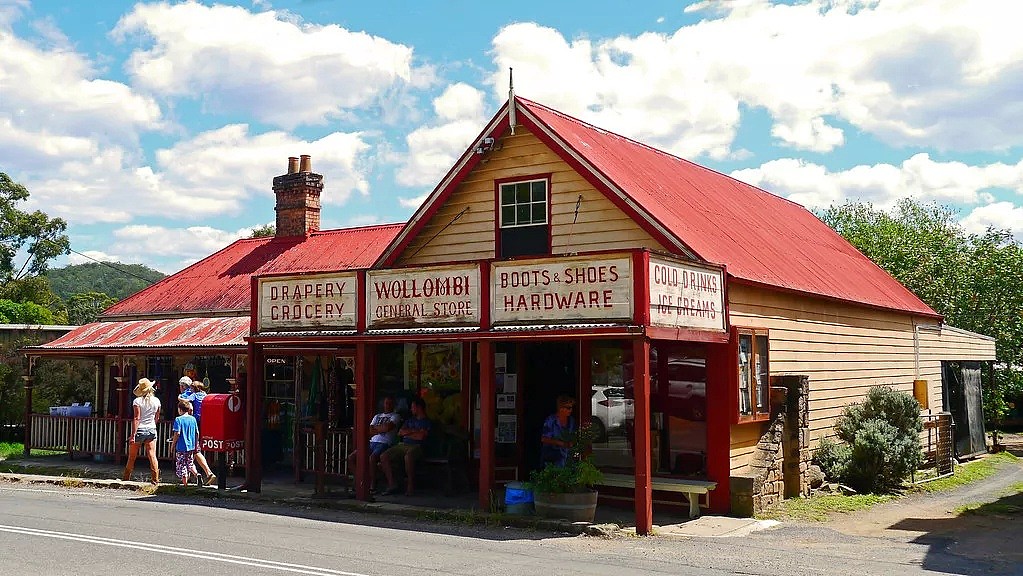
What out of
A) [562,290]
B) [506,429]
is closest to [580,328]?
[562,290]

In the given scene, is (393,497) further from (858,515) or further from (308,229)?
(308,229)

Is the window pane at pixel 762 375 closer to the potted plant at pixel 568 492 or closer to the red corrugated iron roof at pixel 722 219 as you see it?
the red corrugated iron roof at pixel 722 219

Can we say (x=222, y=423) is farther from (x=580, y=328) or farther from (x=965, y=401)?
(x=965, y=401)

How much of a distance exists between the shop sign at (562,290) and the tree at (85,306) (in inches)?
2102

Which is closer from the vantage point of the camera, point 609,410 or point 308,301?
point 609,410

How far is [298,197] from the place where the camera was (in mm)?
25234

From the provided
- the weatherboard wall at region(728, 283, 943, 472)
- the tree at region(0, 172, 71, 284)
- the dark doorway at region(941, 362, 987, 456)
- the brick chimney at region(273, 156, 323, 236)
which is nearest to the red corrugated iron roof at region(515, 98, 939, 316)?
the weatherboard wall at region(728, 283, 943, 472)

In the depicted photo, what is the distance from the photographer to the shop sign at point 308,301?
14875mm

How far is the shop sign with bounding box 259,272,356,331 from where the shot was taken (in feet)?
48.8

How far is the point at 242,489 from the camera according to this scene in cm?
1578

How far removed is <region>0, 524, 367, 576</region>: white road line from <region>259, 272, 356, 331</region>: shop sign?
5.03 m

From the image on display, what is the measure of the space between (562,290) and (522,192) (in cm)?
349

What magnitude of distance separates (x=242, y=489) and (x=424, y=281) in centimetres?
489

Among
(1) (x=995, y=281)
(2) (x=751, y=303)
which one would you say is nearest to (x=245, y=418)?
(2) (x=751, y=303)
